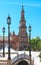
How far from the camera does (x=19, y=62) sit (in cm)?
4097

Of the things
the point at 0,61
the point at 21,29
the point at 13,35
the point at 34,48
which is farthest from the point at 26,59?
the point at 13,35

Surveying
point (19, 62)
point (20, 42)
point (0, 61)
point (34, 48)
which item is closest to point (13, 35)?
point (20, 42)

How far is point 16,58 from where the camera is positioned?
4019 cm

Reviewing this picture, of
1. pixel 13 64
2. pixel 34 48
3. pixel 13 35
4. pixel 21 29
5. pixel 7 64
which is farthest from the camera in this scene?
pixel 13 35

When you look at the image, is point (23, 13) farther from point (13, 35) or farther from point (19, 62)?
point (19, 62)

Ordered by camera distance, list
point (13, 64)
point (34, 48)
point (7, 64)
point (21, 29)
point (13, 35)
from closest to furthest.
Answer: point (7, 64)
point (13, 64)
point (34, 48)
point (21, 29)
point (13, 35)

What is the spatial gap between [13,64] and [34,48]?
7886 cm

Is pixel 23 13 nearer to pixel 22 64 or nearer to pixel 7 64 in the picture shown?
pixel 22 64

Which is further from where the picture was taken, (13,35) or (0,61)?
(13,35)

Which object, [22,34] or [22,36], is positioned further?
[22,36]

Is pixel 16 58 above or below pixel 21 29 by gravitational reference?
below

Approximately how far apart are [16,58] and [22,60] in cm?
100

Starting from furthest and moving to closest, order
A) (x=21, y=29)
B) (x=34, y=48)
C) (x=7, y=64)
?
1. (x=21, y=29)
2. (x=34, y=48)
3. (x=7, y=64)

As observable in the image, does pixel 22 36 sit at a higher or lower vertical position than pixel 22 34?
lower
